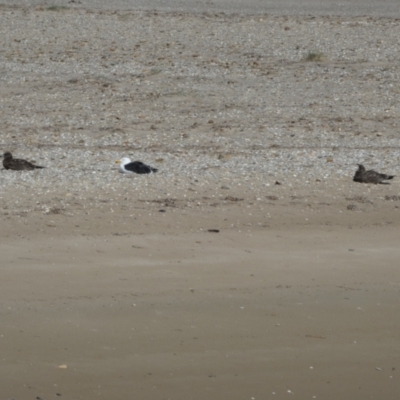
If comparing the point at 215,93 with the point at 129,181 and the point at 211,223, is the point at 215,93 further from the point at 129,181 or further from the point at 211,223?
the point at 211,223

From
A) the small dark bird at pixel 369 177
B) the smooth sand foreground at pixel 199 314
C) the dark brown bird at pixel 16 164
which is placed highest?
the small dark bird at pixel 369 177

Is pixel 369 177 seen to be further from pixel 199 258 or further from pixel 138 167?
pixel 199 258

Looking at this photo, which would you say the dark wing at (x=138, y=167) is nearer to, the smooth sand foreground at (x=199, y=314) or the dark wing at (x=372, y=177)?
the smooth sand foreground at (x=199, y=314)

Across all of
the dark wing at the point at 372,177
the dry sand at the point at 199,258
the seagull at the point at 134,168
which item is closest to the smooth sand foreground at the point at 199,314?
the dry sand at the point at 199,258

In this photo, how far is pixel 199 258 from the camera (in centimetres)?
734

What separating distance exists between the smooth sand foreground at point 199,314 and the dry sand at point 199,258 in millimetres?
14

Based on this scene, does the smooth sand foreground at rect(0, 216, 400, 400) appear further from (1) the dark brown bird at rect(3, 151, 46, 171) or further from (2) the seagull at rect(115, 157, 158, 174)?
(1) the dark brown bird at rect(3, 151, 46, 171)

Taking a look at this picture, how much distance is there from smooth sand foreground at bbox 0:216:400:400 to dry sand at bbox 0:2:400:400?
0.05 ft

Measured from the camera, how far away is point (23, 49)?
59.7 feet

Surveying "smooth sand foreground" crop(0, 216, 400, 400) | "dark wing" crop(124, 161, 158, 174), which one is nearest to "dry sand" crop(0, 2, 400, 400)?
"smooth sand foreground" crop(0, 216, 400, 400)

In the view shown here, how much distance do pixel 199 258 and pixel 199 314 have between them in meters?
1.10

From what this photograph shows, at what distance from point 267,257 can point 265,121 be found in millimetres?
6027

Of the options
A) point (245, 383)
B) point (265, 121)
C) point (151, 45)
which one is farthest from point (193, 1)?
point (245, 383)

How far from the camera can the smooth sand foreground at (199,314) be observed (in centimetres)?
541
